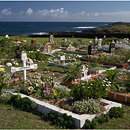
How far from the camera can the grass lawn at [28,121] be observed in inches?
268

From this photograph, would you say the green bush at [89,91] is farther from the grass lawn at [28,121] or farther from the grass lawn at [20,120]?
the grass lawn at [20,120]

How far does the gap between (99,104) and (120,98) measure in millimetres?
1627

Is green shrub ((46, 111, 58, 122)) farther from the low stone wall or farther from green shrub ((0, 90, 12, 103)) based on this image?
the low stone wall

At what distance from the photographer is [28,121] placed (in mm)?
7125

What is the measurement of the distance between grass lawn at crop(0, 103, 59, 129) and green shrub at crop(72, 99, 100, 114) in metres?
1.09

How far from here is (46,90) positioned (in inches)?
344

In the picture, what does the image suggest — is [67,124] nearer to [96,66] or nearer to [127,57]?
[96,66]

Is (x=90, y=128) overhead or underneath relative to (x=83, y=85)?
underneath

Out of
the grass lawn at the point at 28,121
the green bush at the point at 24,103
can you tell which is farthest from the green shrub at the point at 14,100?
the grass lawn at the point at 28,121

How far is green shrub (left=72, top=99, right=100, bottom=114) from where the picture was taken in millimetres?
7366

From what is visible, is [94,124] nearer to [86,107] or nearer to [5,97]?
[86,107]

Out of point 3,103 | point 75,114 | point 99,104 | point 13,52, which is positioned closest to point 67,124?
point 75,114

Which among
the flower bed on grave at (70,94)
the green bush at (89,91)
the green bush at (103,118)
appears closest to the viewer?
the green bush at (103,118)

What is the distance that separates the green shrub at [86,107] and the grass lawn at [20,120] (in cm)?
109
